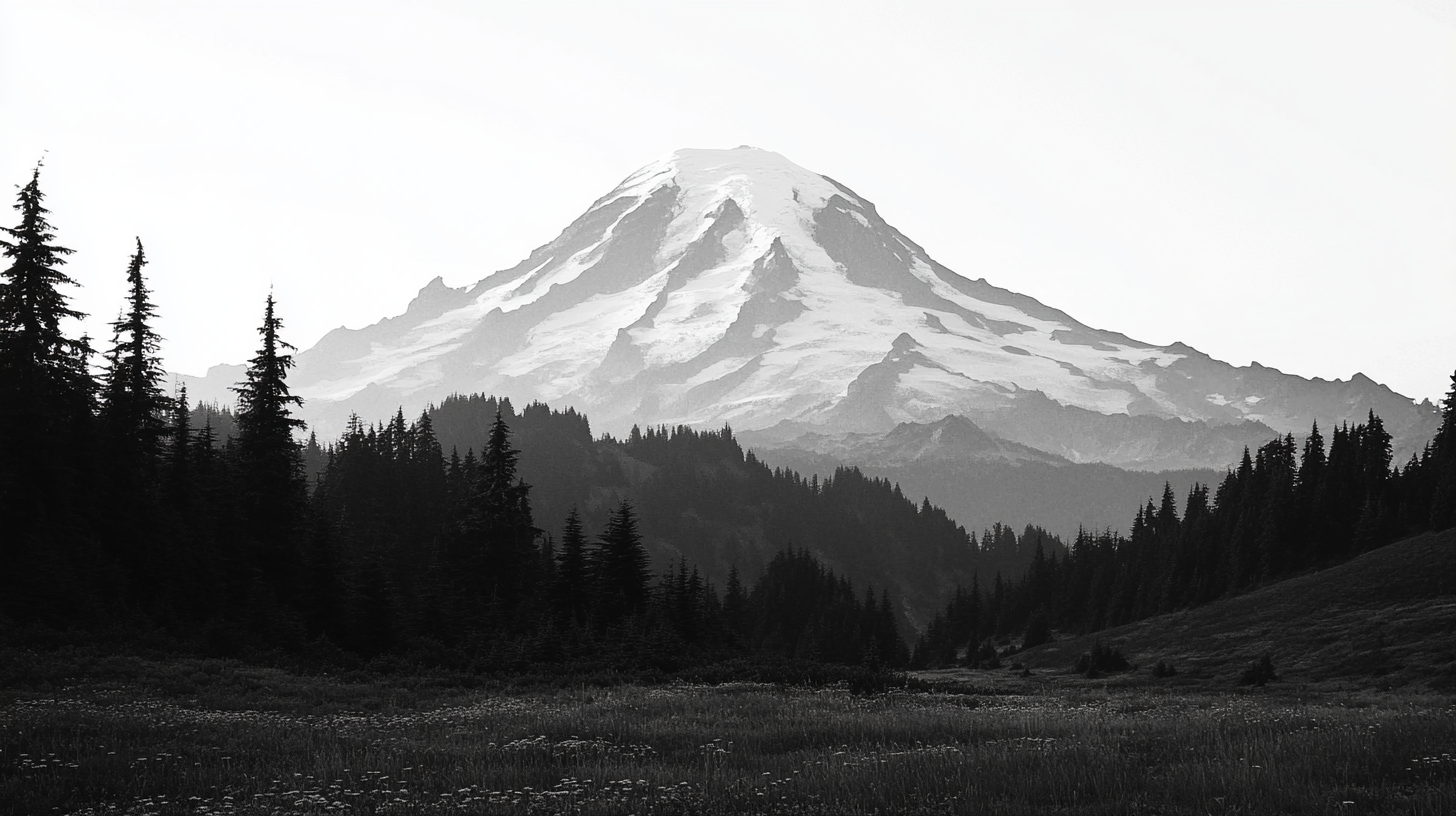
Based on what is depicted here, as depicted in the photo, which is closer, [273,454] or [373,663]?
[373,663]

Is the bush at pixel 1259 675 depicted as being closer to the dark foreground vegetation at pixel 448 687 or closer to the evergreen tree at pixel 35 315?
the dark foreground vegetation at pixel 448 687

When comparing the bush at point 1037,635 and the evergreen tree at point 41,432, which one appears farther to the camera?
the bush at point 1037,635

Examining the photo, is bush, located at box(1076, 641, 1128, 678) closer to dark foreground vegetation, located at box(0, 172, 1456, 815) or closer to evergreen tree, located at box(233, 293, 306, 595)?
dark foreground vegetation, located at box(0, 172, 1456, 815)

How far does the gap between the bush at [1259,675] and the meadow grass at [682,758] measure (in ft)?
107

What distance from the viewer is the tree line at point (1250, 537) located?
103m

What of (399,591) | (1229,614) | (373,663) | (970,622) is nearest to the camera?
(373,663)

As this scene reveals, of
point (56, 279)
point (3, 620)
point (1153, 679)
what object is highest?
point (56, 279)

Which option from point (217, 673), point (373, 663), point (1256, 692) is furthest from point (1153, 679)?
point (217, 673)

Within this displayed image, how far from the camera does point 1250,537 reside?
114 m

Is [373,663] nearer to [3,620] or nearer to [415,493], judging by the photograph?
[3,620]

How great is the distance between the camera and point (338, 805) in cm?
1275

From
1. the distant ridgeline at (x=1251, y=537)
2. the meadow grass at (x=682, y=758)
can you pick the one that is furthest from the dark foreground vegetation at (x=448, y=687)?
the distant ridgeline at (x=1251, y=537)

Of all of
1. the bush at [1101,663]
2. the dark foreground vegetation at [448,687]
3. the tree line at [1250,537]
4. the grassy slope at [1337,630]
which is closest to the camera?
the dark foreground vegetation at [448,687]

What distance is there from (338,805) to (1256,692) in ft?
152
